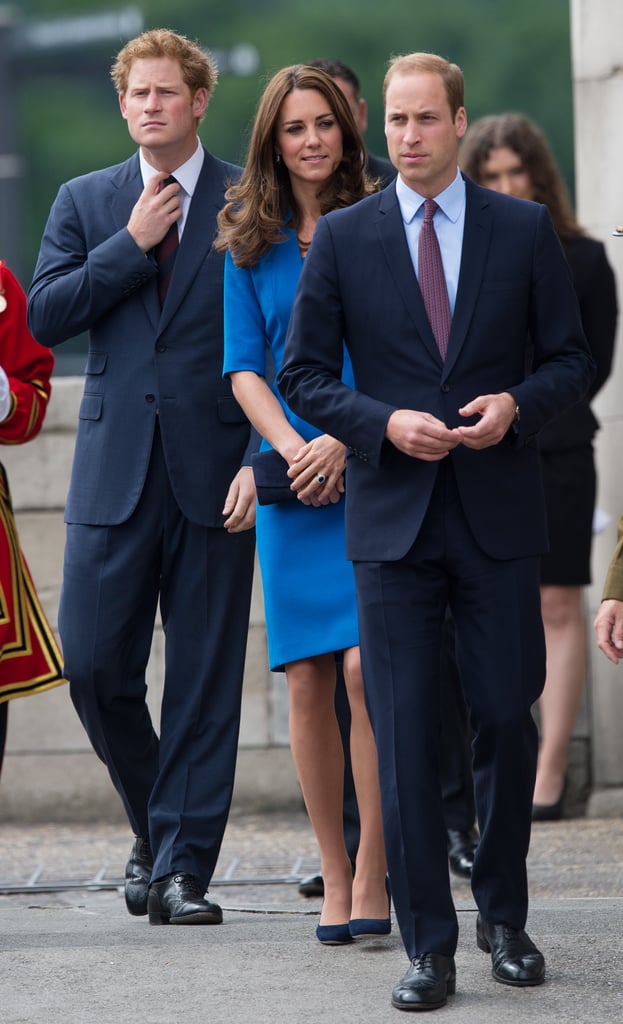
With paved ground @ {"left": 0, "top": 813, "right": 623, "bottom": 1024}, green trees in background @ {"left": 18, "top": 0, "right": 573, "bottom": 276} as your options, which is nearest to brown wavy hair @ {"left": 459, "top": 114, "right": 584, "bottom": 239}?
paved ground @ {"left": 0, "top": 813, "right": 623, "bottom": 1024}

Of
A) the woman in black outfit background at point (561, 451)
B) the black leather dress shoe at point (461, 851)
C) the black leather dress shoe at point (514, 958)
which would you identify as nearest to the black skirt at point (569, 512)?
the woman in black outfit background at point (561, 451)

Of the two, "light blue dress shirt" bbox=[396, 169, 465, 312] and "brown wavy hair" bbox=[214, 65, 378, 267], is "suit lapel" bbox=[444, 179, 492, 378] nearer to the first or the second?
"light blue dress shirt" bbox=[396, 169, 465, 312]

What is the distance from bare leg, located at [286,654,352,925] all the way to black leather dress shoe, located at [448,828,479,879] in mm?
1292

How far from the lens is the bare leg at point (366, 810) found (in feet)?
Answer: 15.3

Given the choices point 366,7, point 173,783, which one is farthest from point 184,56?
point 366,7

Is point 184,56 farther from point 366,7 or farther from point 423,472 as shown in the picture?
point 366,7

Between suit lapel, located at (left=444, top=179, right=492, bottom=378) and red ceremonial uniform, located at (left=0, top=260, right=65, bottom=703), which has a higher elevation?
suit lapel, located at (left=444, top=179, right=492, bottom=378)

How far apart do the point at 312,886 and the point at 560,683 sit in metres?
1.54

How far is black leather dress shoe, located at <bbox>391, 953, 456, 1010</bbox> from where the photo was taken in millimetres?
4016

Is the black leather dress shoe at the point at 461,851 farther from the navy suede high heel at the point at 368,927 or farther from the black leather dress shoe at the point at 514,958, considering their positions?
the black leather dress shoe at the point at 514,958

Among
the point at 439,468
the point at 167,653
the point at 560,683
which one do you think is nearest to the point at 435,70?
the point at 439,468

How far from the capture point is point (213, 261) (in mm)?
5070

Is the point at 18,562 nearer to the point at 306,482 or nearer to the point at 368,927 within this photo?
the point at 306,482

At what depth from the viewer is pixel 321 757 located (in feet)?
15.5
